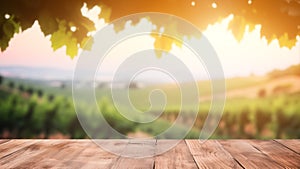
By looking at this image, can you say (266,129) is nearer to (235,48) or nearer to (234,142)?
(234,142)

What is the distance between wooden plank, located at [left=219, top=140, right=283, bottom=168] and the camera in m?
1.66

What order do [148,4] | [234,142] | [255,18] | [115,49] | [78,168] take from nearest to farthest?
[78,168] < [148,4] < [255,18] < [234,142] < [115,49]

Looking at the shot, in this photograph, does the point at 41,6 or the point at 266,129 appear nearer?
the point at 41,6

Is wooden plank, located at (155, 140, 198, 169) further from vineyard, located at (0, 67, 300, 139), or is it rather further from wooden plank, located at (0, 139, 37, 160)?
wooden plank, located at (0, 139, 37, 160)

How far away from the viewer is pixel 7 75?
2496 mm

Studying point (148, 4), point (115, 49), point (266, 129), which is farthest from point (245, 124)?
point (148, 4)

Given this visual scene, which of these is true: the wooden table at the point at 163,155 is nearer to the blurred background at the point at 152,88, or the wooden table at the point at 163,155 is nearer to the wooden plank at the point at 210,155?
the wooden plank at the point at 210,155

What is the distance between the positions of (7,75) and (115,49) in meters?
0.70

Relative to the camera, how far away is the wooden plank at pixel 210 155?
5.42 ft

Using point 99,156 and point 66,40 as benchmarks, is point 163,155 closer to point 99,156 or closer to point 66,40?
point 99,156

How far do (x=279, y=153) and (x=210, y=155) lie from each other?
1.15ft

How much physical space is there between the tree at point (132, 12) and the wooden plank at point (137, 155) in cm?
54

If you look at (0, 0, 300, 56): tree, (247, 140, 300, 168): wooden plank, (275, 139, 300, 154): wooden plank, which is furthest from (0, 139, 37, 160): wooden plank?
(275, 139, 300, 154): wooden plank

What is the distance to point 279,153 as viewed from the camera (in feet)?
6.32
